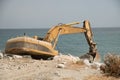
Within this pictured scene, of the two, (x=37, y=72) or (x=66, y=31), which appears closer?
(x=37, y=72)

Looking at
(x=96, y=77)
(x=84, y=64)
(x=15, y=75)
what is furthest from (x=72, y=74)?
(x=84, y=64)

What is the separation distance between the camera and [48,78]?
11.1 meters

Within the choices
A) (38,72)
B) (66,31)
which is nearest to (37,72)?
(38,72)

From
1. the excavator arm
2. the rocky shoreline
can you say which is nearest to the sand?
the rocky shoreline

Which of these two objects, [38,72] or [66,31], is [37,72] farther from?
[66,31]

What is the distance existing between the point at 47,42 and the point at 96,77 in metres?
7.86

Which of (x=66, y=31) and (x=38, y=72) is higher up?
(x=66, y=31)

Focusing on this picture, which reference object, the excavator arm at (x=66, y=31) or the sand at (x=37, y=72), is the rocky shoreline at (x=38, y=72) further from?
the excavator arm at (x=66, y=31)

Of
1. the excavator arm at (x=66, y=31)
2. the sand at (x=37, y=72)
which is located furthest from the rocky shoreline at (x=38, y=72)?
the excavator arm at (x=66, y=31)

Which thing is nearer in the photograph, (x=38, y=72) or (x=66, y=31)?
(x=38, y=72)

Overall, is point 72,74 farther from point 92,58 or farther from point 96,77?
point 92,58

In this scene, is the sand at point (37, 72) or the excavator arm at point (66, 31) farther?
the excavator arm at point (66, 31)

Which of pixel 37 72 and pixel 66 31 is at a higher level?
pixel 66 31

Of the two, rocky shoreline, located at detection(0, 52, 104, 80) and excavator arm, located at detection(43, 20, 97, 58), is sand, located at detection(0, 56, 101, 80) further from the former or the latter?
excavator arm, located at detection(43, 20, 97, 58)
